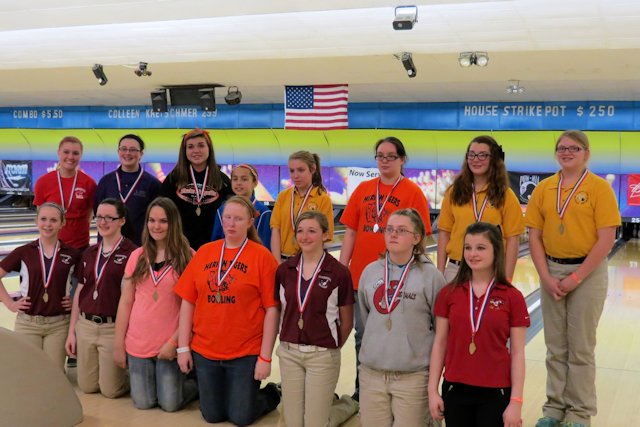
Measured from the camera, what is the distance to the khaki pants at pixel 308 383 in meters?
3.66

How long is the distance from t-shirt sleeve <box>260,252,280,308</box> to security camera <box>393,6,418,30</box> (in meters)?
2.84

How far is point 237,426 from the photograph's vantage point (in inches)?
155

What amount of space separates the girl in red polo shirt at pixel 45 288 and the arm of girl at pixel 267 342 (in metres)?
1.50

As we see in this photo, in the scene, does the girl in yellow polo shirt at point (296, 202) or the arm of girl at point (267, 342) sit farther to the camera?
the girl in yellow polo shirt at point (296, 202)

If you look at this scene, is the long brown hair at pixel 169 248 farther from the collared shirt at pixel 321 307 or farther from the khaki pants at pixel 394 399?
the khaki pants at pixel 394 399

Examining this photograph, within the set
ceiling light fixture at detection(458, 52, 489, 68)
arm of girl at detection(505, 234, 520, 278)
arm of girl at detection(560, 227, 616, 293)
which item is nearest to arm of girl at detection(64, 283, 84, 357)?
arm of girl at detection(505, 234, 520, 278)

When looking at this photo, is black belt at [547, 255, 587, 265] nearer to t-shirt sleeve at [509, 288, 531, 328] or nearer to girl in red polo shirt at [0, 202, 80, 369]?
t-shirt sleeve at [509, 288, 531, 328]

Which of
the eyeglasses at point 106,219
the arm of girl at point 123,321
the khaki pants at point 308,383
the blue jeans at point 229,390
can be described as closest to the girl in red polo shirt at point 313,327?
the khaki pants at point 308,383

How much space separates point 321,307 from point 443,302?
73 centimetres

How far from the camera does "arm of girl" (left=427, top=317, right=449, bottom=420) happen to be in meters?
3.16

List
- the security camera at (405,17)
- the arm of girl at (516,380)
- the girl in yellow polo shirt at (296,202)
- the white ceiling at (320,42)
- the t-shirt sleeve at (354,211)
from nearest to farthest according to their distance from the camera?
the arm of girl at (516,380), the t-shirt sleeve at (354,211), the girl in yellow polo shirt at (296,202), the security camera at (405,17), the white ceiling at (320,42)

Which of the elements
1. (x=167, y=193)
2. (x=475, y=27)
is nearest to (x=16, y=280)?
(x=167, y=193)

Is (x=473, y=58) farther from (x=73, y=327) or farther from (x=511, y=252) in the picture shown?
(x=73, y=327)

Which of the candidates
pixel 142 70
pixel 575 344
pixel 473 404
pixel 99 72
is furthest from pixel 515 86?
pixel 473 404
